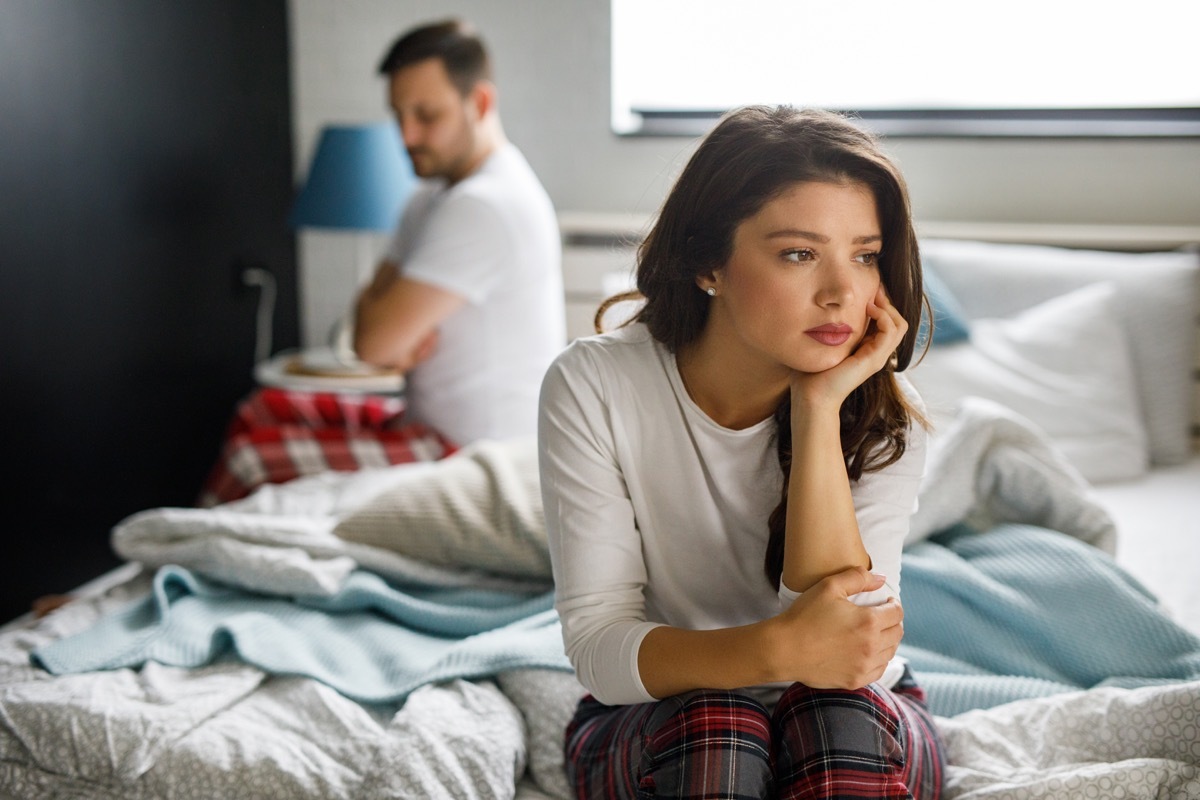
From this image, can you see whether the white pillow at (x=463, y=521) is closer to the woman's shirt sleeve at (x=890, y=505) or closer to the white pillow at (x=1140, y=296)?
the woman's shirt sleeve at (x=890, y=505)

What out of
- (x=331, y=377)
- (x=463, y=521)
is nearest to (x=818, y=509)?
(x=463, y=521)

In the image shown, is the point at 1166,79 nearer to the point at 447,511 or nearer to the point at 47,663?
the point at 447,511

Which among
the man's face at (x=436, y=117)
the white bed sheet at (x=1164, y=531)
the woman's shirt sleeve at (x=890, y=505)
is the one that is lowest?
the white bed sheet at (x=1164, y=531)

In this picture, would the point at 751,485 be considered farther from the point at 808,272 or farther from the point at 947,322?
the point at 947,322

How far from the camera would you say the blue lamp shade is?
9.43ft

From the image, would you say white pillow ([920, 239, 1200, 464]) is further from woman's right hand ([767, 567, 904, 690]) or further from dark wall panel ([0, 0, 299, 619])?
dark wall panel ([0, 0, 299, 619])

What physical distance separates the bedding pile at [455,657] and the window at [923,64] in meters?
1.48

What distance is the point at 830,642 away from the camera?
3.31 feet

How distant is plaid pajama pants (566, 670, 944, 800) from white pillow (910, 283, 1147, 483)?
1.23 meters

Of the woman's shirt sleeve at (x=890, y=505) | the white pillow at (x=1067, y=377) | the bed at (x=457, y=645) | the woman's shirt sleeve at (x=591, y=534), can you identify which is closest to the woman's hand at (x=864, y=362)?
the woman's shirt sleeve at (x=890, y=505)

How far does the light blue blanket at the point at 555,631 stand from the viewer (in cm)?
136

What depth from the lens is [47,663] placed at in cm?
139

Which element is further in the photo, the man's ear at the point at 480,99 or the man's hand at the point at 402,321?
the man's ear at the point at 480,99

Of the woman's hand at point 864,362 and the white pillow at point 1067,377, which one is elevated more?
the woman's hand at point 864,362
